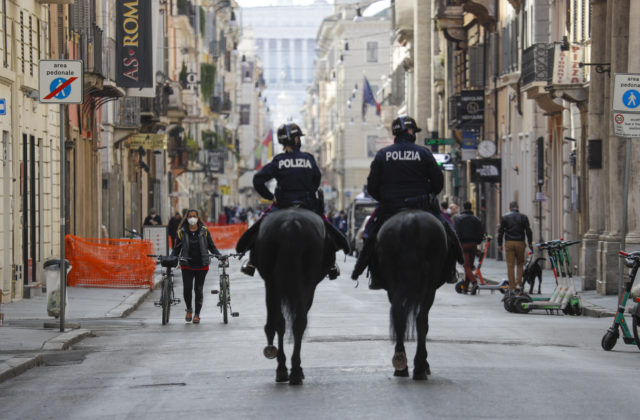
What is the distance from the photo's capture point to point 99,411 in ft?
35.8

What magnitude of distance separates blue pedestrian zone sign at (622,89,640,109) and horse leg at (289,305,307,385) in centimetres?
902

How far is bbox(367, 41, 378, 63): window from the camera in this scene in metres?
136

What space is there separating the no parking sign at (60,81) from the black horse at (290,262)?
672 cm

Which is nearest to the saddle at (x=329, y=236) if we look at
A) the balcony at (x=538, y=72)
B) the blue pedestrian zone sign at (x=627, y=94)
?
the blue pedestrian zone sign at (x=627, y=94)

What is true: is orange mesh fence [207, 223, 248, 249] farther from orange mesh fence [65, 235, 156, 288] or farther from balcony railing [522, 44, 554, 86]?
orange mesh fence [65, 235, 156, 288]

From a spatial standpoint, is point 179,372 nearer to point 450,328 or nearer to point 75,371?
point 75,371

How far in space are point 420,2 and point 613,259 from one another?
4892 cm

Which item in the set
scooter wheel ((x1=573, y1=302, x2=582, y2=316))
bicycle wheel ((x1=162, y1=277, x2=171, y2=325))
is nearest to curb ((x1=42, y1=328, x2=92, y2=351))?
bicycle wheel ((x1=162, y1=277, x2=171, y2=325))

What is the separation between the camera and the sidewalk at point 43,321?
1533 cm

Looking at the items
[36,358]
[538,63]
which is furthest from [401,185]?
[538,63]

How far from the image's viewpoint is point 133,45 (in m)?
42.3

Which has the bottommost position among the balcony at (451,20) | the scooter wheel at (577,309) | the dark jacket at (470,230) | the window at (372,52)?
the scooter wheel at (577,309)

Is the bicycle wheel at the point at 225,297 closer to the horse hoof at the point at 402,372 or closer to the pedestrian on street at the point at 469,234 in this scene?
the horse hoof at the point at 402,372

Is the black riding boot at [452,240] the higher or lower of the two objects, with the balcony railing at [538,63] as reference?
lower
